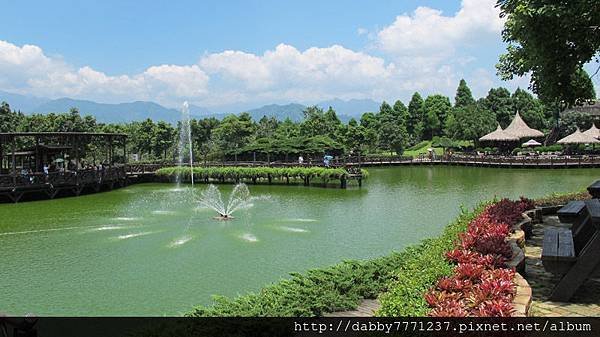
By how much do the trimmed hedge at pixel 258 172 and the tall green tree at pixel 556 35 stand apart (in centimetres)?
2091

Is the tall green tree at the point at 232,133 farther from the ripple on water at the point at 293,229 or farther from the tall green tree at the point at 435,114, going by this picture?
the ripple on water at the point at 293,229

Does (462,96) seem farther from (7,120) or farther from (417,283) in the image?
(417,283)

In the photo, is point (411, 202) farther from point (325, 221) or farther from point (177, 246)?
point (177, 246)

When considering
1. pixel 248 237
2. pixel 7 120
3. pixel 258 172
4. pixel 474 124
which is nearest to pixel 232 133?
pixel 7 120

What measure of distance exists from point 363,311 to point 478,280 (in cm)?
156

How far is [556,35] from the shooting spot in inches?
360

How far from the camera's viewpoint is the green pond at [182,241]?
10.6 m

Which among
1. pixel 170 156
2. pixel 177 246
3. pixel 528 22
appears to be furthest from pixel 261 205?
pixel 170 156

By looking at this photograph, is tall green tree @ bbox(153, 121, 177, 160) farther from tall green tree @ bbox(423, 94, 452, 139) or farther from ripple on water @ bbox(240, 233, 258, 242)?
ripple on water @ bbox(240, 233, 258, 242)

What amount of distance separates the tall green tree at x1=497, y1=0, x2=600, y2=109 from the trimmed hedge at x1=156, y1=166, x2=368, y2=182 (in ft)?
68.6

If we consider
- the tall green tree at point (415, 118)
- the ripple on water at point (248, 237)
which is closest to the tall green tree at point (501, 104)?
the tall green tree at point (415, 118)

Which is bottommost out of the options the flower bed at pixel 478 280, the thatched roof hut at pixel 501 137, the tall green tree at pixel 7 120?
the flower bed at pixel 478 280

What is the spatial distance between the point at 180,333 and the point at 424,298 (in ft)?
8.44

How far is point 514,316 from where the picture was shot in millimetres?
4805
